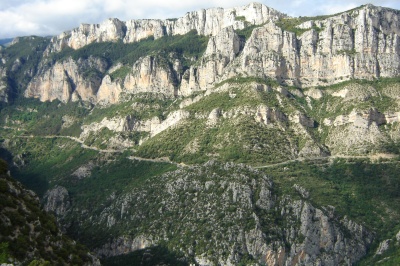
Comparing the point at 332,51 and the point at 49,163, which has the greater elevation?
the point at 332,51

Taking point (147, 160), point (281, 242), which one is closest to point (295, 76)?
point (147, 160)

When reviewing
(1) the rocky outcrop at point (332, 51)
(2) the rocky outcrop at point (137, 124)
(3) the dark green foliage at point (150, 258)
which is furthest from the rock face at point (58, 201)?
(1) the rocky outcrop at point (332, 51)

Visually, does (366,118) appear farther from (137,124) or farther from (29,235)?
(29,235)

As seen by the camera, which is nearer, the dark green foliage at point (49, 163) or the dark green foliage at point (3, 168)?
the dark green foliage at point (3, 168)

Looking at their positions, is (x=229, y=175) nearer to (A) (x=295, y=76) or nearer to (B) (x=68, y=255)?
(B) (x=68, y=255)

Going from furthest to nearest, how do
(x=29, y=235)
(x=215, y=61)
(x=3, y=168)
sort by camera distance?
(x=215, y=61) < (x=3, y=168) < (x=29, y=235)

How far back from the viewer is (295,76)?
176625mm

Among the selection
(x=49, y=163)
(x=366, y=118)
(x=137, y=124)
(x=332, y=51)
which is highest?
(x=332, y=51)

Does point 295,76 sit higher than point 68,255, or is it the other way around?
point 295,76

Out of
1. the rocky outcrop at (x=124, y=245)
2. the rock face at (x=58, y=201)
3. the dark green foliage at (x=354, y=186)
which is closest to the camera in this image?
the rocky outcrop at (x=124, y=245)

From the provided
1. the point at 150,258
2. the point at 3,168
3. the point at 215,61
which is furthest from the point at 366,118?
the point at 3,168

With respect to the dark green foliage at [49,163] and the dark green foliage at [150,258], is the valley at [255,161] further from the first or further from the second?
the dark green foliage at [49,163]

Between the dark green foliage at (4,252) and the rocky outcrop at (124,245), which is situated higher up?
the dark green foliage at (4,252)

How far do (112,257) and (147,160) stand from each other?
53.3 meters
